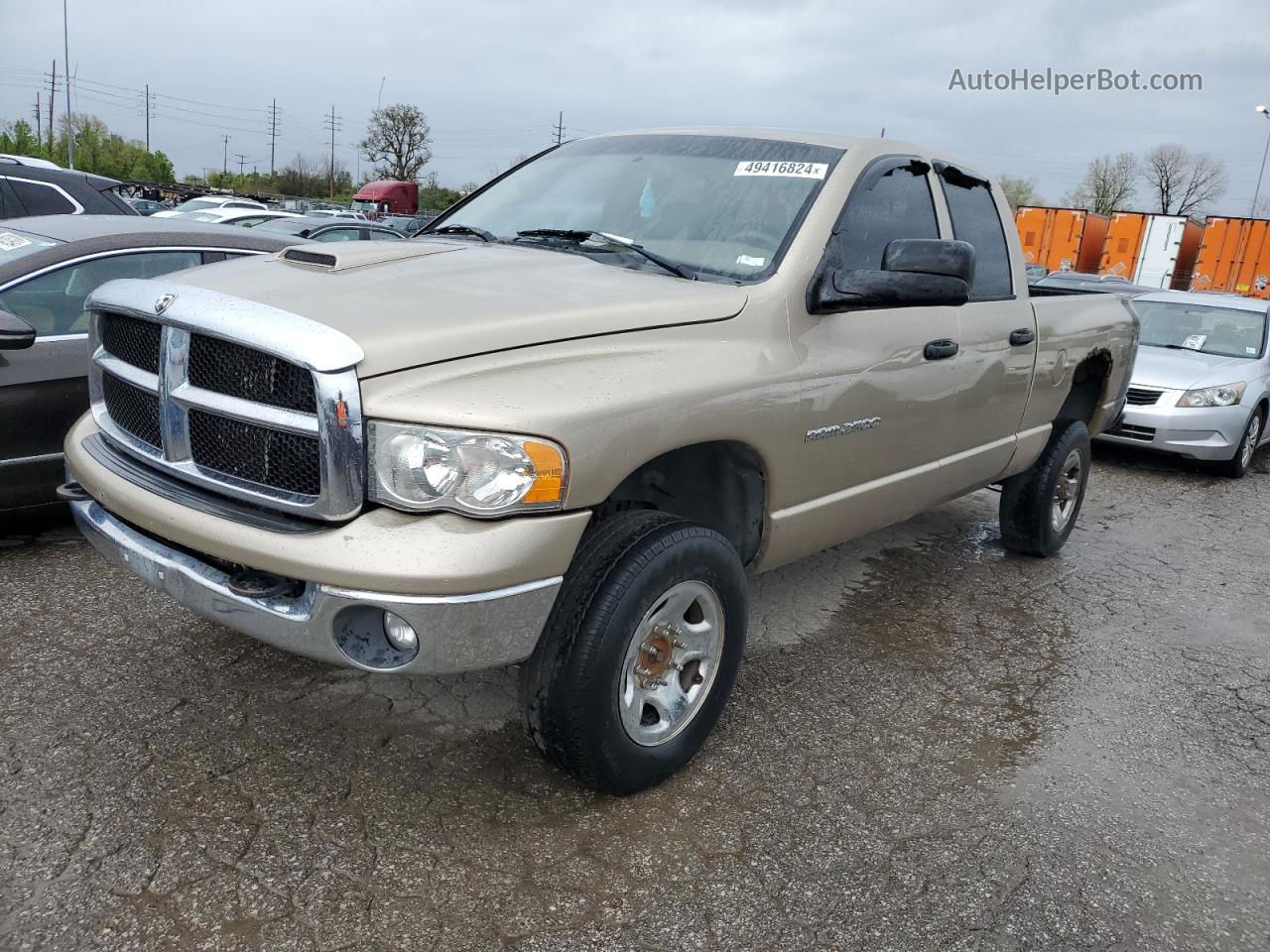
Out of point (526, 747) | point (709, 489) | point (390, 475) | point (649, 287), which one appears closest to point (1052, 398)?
point (709, 489)

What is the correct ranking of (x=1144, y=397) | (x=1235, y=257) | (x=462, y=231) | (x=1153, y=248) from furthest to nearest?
(x=1153, y=248) < (x=1235, y=257) < (x=1144, y=397) < (x=462, y=231)

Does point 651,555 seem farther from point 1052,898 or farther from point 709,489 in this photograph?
point 1052,898

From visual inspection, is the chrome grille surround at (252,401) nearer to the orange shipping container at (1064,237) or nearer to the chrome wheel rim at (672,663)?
the chrome wheel rim at (672,663)

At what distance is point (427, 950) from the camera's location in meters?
2.26

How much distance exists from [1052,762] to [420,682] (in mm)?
2140

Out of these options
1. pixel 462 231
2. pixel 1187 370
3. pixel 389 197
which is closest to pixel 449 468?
pixel 462 231

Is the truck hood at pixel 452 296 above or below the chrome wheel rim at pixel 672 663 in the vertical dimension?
above

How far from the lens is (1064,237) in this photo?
77.9 feet

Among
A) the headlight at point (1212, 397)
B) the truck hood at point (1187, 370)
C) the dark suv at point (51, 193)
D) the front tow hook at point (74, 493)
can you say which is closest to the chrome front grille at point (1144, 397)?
the truck hood at point (1187, 370)

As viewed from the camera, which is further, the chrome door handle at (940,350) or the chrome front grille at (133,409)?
the chrome door handle at (940,350)

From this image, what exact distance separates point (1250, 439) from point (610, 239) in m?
7.39

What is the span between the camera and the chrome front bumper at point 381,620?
7.51 ft

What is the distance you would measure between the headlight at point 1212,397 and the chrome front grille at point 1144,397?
0.20 meters

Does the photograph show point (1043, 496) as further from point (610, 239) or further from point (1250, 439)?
point (1250, 439)
